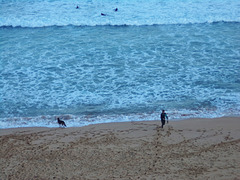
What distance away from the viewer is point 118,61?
1808 cm

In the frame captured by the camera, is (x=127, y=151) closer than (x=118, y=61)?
Yes

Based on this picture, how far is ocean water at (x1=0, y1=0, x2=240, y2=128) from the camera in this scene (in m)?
13.7

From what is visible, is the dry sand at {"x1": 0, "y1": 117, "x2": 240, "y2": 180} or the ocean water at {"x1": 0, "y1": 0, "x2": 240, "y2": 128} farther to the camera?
the ocean water at {"x1": 0, "y1": 0, "x2": 240, "y2": 128}

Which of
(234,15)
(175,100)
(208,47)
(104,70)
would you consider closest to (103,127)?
(175,100)

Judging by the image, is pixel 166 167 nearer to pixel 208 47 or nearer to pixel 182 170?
pixel 182 170

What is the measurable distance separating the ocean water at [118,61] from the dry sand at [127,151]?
0.90 meters

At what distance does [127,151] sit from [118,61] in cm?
841

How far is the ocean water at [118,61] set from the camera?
1366 cm

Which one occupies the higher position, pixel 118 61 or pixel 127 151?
pixel 118 61

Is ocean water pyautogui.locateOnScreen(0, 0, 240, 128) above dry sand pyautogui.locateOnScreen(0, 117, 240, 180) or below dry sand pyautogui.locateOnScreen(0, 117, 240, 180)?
above

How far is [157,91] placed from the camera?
1485 cm

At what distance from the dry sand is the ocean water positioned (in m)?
0.90

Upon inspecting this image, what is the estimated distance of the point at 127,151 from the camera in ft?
34.5

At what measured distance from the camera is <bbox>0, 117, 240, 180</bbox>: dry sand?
9414 mm
